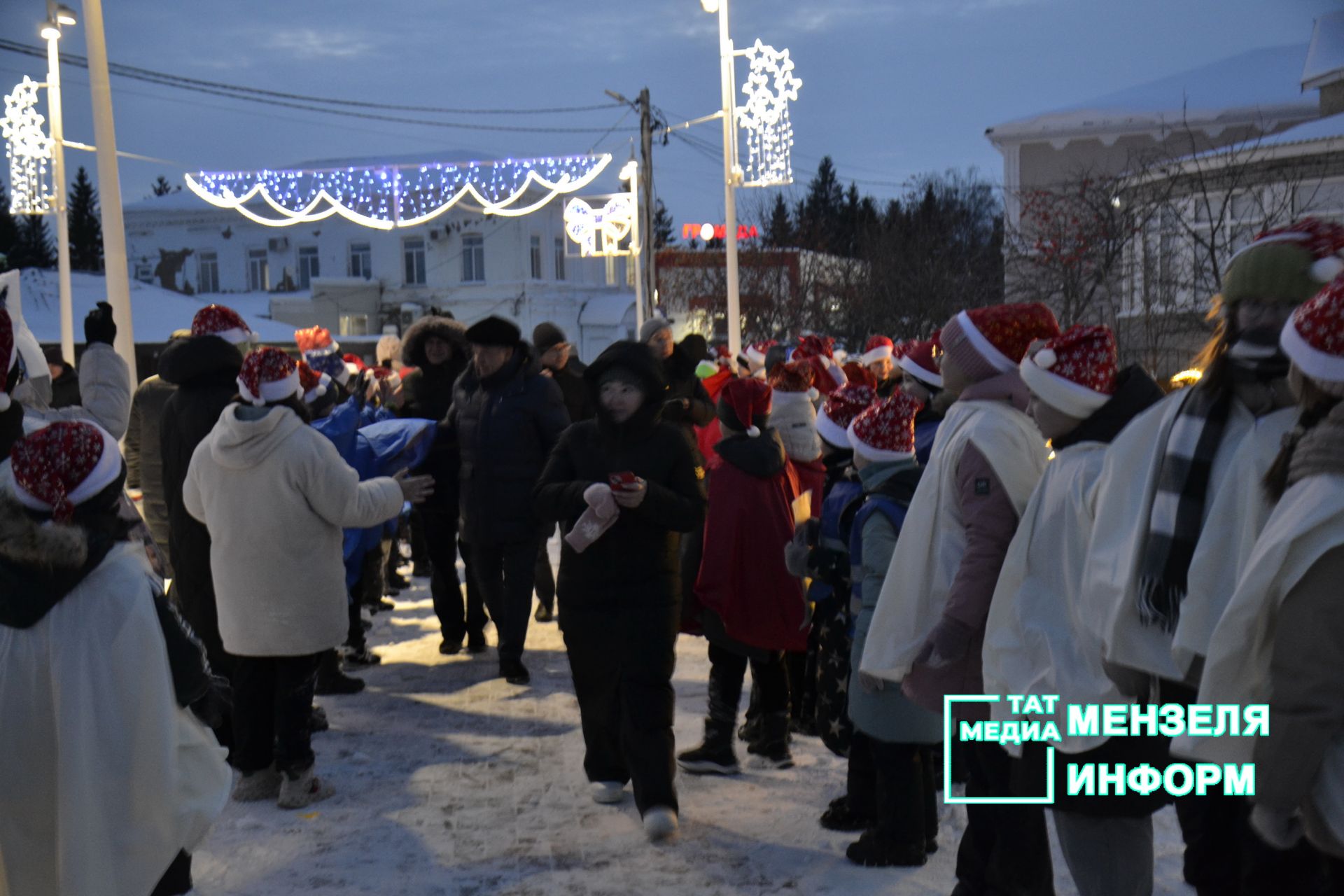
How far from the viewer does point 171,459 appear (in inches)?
251

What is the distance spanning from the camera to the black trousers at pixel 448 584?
880cm

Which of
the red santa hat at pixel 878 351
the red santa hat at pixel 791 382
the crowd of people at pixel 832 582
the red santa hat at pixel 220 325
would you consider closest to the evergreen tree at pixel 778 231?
the red santa hat at pixel 878 351

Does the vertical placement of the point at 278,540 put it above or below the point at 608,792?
above

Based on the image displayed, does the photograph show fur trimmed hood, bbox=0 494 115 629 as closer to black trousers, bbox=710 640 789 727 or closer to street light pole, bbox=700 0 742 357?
black trousers, bbox=710 640 789 727

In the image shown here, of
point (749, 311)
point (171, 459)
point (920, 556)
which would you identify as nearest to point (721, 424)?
point (920, 556)

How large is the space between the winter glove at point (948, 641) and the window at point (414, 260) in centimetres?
4708

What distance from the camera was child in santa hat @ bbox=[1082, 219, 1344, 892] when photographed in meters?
2.99

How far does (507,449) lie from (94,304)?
91.8 ft

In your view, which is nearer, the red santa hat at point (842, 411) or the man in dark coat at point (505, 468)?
the red santa hat at point (842, 411)

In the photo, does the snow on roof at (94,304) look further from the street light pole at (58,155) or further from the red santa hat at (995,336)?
the red santa hat at (995,336)

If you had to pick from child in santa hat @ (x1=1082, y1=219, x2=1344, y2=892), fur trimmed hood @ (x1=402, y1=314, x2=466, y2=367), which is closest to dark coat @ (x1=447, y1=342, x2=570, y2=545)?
fur trimmed hood @ (x1=402, y1=314, x2=466, y2=367)

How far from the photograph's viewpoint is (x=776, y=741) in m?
6.31

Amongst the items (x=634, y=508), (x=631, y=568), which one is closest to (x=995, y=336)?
(x=634, y=508)

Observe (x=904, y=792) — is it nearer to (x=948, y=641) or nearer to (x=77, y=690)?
(x=948, y=641)
